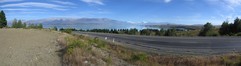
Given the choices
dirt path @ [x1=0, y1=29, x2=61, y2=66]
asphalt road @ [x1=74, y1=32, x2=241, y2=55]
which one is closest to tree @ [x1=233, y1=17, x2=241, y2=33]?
asphalt road @ [x1=74, y1=32, x2=241, y2=55]

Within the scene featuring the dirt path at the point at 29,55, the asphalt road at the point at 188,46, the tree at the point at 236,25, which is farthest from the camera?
the tree at the point at 236,25

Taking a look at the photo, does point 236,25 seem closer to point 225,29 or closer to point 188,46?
point 225,29

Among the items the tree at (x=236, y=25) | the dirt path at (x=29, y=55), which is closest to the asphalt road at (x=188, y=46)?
the dirt path at (x=29, y=55)

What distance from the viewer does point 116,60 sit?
1775 cm

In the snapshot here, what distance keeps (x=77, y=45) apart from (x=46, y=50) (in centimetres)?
174

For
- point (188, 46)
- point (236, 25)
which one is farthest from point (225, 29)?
point (188, 46)

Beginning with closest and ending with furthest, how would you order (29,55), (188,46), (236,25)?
(29,55)
(188,46)
(236,25)

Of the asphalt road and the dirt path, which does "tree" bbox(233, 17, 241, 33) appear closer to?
the asphalt road

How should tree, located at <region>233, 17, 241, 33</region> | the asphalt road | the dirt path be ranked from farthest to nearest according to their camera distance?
tree, located at <region>233, 17, 241, 33</region> < the asphalt road < the dirt path

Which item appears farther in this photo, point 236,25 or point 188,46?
point 236,25

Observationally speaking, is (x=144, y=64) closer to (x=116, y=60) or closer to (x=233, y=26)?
(x=116, y=60)

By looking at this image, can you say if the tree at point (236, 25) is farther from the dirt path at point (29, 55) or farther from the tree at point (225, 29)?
the dirt path at point (29, 55)

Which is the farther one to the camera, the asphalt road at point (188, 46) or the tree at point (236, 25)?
the tree at point (236, 25)

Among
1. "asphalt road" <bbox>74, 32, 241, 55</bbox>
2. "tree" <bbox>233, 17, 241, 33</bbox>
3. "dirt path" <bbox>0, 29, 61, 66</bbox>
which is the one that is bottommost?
"asphalt road" <bbox>74, 32, 241, 55</bbox>
